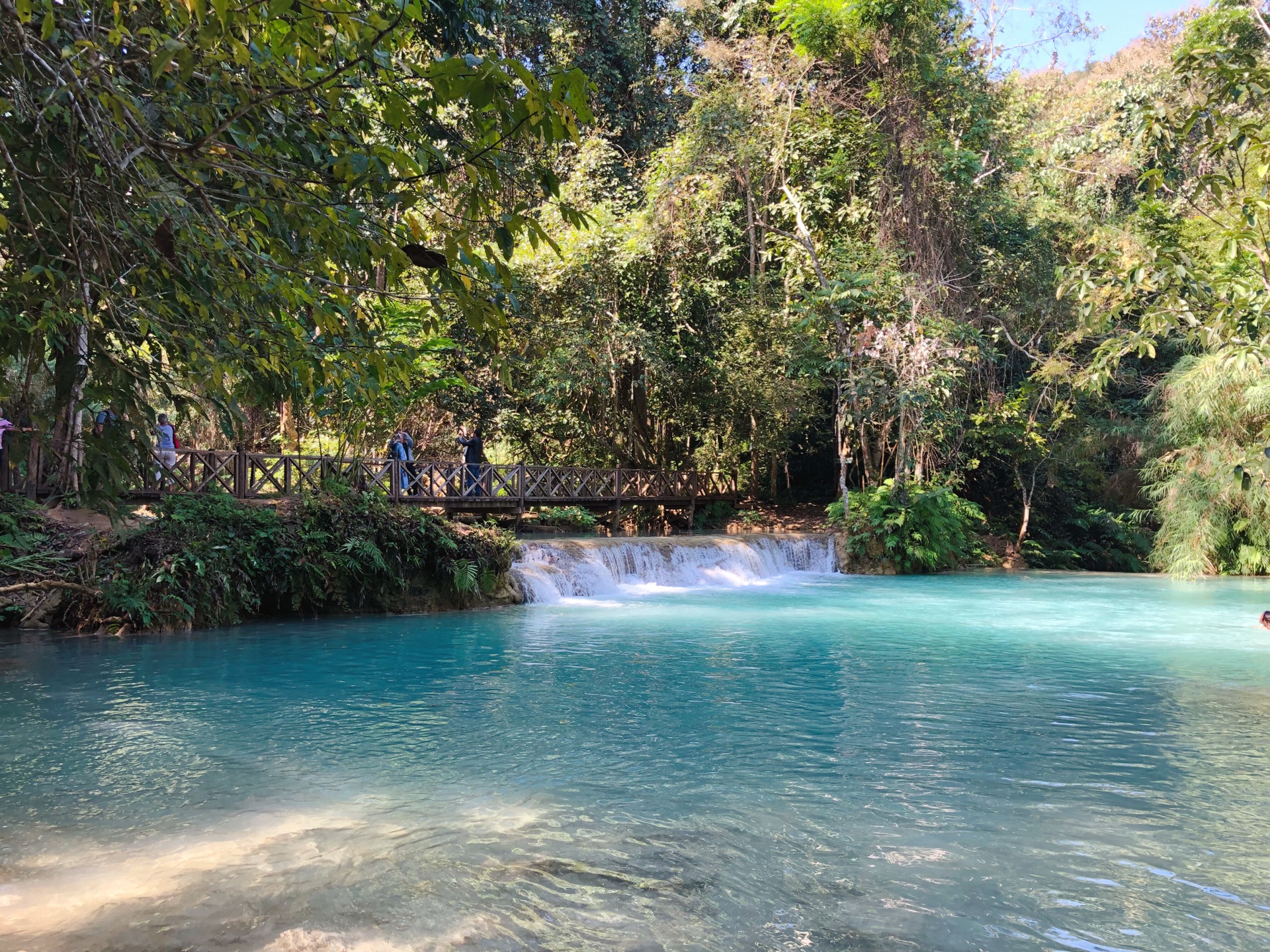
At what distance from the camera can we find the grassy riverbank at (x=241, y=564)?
1123 cm

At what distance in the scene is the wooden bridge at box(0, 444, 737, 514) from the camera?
45.1 feet

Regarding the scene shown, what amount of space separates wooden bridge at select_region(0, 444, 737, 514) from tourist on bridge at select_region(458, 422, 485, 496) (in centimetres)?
3

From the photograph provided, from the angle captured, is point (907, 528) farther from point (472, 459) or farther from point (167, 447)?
point (167, 447)

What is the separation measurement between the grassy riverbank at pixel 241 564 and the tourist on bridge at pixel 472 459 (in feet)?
12.9

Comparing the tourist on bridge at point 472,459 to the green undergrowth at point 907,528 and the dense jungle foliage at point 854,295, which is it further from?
the green undergrowth at point 907,528

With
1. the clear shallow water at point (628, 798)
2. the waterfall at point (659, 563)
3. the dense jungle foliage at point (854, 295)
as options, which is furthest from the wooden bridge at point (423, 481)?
the clear shallow water at point (628, 798)

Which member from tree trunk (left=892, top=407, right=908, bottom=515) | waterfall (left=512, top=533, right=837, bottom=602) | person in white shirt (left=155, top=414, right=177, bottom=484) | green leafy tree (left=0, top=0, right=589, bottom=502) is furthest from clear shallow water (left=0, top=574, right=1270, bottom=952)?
tree trunk (left=892, top=407, right=908, bottom=515)

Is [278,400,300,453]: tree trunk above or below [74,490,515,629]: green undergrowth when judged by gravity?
above

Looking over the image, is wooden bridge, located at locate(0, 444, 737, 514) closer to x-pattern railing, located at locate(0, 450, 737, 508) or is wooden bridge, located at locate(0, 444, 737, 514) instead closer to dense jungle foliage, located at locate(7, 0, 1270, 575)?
x-pattern railing, located at locate(0, 450, 737, 508)

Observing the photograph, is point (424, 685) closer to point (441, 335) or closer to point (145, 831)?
point (145, 831)

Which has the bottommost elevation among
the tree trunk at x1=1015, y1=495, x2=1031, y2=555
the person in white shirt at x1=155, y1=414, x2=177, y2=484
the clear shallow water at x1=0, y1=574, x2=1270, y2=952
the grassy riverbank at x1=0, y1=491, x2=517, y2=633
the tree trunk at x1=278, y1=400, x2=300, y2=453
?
the clear shallow water at x1=0, y1=574, x2=1270, y2=952

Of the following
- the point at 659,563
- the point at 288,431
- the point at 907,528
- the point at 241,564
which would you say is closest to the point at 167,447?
the point at 241,564

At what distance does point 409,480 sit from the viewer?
1741cm

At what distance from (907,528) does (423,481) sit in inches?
394
